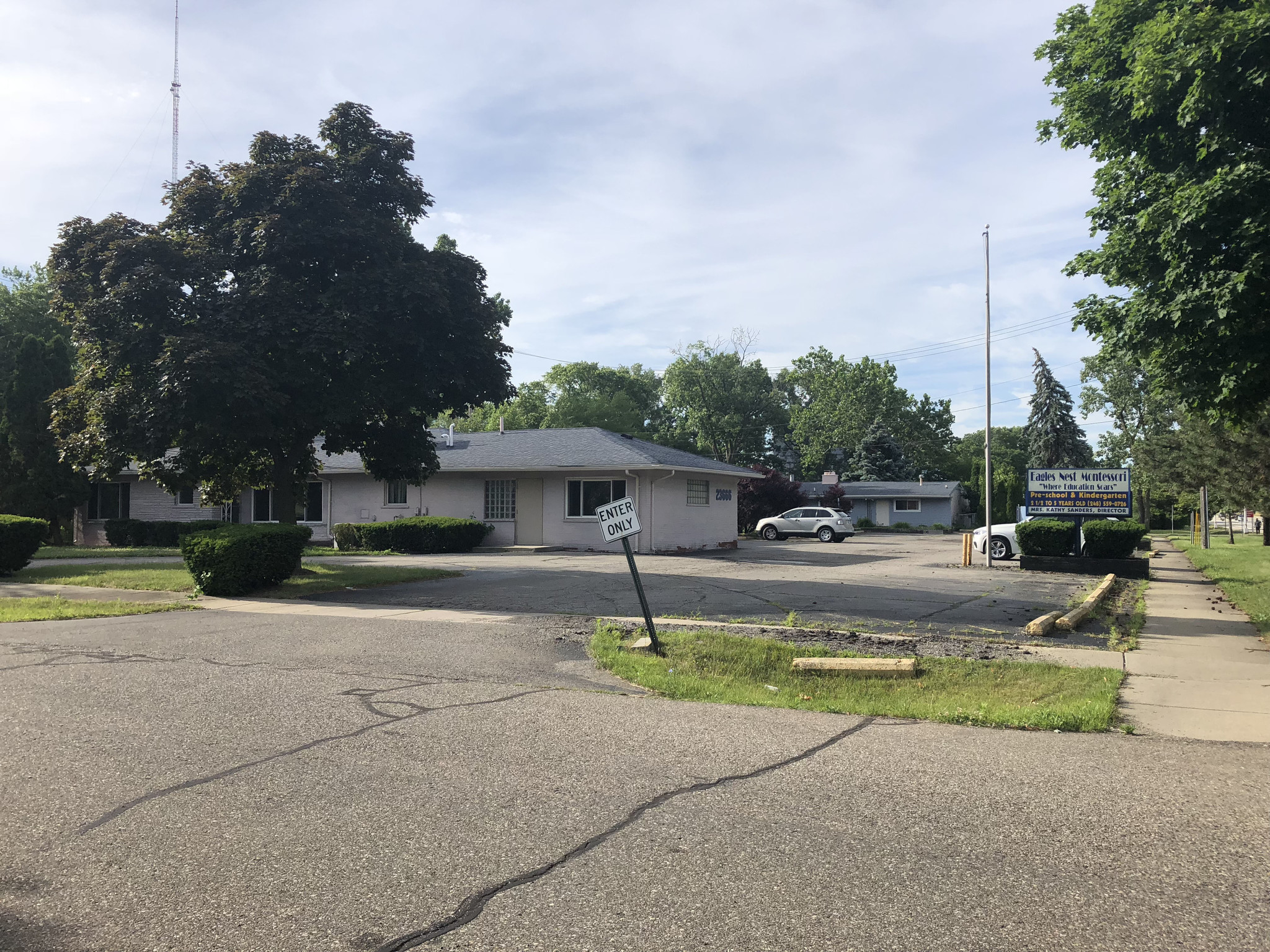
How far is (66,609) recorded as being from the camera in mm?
14203

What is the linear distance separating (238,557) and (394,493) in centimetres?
1605

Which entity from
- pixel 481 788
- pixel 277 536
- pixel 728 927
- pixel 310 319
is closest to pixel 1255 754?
pixel 728 927

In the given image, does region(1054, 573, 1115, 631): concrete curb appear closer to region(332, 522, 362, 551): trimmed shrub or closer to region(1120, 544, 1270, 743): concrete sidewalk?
region(1120, 544, 1270, 743): concrete sidewalk

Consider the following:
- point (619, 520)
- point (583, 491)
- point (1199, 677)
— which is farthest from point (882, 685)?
point (583, 491)

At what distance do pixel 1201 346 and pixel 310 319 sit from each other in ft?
48.9

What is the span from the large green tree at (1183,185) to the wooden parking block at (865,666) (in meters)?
4.76

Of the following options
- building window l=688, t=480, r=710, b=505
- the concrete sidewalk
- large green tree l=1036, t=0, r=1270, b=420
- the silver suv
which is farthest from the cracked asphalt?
the silver suv

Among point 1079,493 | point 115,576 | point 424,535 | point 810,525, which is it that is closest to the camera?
point 115,576

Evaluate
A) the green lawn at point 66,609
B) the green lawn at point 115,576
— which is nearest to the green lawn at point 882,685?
the green lawn at point 66,609

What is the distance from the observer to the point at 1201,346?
33.9 feet

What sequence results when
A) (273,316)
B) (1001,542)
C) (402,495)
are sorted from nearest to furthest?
(273,316) < (1001,542) < (402,495)

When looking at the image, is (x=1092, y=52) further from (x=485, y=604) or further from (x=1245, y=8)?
(x=485, y=604)

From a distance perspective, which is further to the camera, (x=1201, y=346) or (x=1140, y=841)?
(x=1201, y=346)

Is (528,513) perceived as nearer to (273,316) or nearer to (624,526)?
(273,316)
